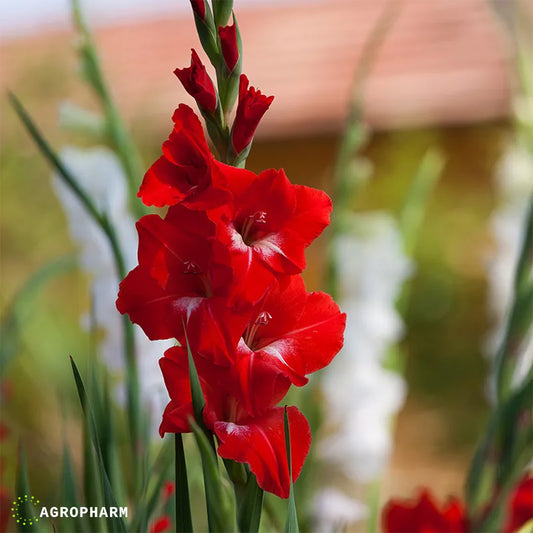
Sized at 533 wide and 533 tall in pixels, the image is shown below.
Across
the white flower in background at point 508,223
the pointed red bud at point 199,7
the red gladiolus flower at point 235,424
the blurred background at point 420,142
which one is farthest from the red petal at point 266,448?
the blurred background at point 420,142

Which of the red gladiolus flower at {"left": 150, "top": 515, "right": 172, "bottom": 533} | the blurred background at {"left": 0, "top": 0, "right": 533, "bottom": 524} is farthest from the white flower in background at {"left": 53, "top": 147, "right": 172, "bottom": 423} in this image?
the blurred background at {"left": 0, "top": 0, "right": 533, "bottom": 524}

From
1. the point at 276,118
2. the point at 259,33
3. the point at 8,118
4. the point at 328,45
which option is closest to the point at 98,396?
the point at 8,118

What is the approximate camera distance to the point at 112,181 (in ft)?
1.48

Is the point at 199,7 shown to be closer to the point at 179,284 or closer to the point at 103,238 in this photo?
the point at 179,284

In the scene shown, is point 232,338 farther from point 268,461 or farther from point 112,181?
point 112,181

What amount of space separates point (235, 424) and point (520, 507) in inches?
8.2

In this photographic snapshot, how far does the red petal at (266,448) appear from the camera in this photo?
216mm

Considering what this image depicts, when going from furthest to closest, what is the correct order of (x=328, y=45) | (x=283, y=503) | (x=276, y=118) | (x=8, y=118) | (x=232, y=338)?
(x=328, y=45), (x=276, y=118), (x=8, y=118), (x=283, y=503), (x=232, y=338)

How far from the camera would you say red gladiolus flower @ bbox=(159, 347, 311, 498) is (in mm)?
217

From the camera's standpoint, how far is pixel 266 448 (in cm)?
22

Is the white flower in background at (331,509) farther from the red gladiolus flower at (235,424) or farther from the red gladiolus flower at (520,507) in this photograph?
the red gladiolus flower at (235,424)

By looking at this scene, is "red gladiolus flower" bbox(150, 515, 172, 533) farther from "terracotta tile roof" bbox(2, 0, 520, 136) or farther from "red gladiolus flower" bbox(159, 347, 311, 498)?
"terracotta tile roof" bbox(2, 0, 520, 136)

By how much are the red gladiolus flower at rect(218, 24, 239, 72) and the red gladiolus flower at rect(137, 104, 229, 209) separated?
0.02 meters

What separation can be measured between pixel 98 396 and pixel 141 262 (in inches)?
4.3
